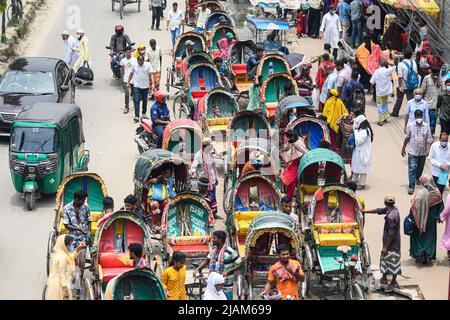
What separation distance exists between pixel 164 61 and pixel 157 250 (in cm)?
1349

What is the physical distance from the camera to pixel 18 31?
3494 centimetres

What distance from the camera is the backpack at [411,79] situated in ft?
89.3

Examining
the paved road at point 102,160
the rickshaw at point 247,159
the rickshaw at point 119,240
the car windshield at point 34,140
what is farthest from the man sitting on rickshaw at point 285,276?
the car windshield at point 34,140

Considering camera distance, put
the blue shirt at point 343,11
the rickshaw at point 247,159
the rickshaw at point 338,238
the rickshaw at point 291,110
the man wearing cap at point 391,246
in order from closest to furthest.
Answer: the rickshaw at point 338,238 → the man wearing cap at point 391,246 → the rickshaw at point 247,159 → the rickshaw at point 291,110 → the blue shirt at point 343,11

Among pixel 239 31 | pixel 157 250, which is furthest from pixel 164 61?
pixel 157 250

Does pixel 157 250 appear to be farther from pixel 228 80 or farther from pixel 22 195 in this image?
pixel 228 80

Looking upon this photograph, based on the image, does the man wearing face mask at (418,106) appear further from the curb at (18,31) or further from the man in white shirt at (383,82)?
the curb at (18,31)

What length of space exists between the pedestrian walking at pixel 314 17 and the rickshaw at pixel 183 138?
13132 millimetres

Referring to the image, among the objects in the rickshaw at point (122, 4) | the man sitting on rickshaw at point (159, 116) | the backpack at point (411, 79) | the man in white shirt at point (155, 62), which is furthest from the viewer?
the rickshaw at point (122, 4)

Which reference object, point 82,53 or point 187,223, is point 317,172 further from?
point 82,53

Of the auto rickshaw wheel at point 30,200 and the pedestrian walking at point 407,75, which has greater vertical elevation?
the pedestrian walking at point 407,75

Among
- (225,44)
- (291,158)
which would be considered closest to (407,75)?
(225,44)

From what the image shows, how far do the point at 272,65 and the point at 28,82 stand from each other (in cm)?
546

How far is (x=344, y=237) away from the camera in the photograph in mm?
18891
